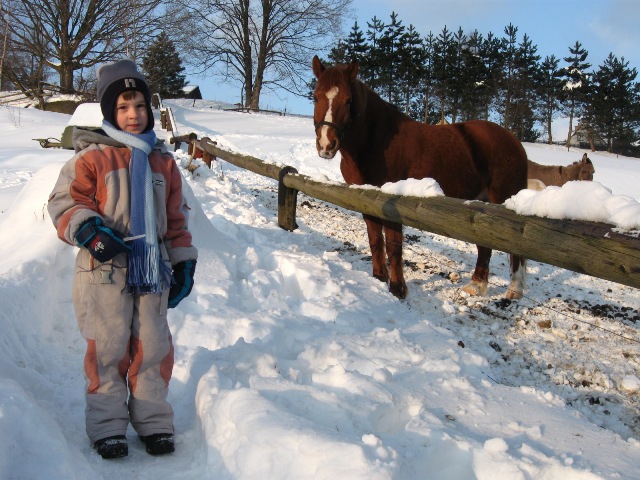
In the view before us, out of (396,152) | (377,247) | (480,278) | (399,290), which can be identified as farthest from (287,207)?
(480,278)

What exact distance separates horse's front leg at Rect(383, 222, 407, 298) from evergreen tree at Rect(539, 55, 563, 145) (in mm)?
40981

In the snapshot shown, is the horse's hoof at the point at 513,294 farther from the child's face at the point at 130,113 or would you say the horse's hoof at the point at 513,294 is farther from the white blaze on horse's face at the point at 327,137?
the child's face at the point at 130,113

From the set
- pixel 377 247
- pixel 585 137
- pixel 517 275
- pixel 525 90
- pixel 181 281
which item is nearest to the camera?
pixel 181 281

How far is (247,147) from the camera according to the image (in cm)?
1627

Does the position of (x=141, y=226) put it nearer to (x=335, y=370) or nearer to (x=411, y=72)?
(x=335, y=370)

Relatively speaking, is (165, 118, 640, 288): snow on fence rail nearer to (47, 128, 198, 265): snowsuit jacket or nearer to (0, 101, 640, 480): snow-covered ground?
(0, 101, 640, 480): snow-covered ground

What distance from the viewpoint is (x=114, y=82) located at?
2188 millimetres

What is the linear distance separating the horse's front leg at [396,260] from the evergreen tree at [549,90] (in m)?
41.0

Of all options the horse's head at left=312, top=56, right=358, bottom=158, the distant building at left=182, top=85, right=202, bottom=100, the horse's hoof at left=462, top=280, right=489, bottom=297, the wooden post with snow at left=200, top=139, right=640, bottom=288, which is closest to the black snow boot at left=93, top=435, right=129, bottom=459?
the wooden post with snow at left=200, top=139, right=640, bottom=288

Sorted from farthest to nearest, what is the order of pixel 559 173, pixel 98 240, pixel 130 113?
1. pixel 559 173
2. pixel 130 113
3. pixel 98 240

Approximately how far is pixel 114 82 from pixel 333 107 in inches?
103

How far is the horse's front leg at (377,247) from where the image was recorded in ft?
17.0

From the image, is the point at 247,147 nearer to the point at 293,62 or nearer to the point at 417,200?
the point at 417,200

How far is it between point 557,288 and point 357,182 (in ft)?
8.78
